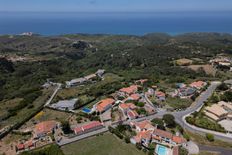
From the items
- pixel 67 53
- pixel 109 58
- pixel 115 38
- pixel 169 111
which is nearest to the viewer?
pixel 169 111

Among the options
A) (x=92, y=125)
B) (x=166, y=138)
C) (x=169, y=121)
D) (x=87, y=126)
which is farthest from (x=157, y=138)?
(x=87, y=126)

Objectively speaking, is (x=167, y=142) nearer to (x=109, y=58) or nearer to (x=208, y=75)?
(x=208, y=75)

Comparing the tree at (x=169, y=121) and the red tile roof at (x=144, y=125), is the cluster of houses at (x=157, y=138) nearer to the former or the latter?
the red tile roof at (x=144, y=125)

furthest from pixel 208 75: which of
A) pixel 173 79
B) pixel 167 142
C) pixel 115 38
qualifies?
pixel 115 38

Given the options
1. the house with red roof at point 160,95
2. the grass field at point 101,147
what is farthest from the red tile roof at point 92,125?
the house with red roof at point 160,95

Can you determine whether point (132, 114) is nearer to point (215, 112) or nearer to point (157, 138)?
point (157, 138)

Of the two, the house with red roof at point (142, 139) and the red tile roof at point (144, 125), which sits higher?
the red tile roof at point (144, 125)
